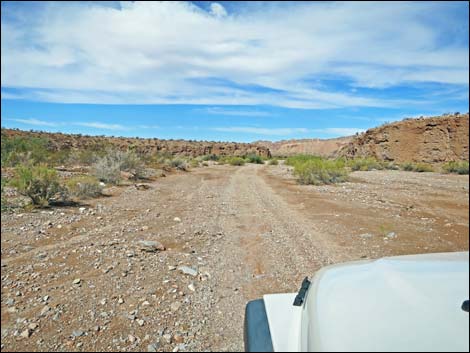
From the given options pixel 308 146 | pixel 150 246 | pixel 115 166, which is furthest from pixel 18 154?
pixel 308 146

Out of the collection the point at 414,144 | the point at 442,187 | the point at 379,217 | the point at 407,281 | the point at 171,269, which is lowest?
the point at 171,269

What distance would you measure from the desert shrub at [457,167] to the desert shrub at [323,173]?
8.91 m

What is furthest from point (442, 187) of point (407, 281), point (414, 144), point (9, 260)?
point (9, 260)

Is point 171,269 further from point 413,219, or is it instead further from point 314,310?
point 314,310

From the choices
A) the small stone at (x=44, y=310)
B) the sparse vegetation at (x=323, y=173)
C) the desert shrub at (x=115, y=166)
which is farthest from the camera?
the sparse vegetation at (x=323, y=173)

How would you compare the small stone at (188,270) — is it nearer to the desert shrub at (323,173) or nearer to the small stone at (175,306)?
the small stone at (175,306)

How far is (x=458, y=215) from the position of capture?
6.59 feet

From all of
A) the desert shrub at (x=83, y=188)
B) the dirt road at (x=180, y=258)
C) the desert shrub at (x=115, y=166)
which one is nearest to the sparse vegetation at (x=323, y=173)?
the dirt road at (x=180, y=258)

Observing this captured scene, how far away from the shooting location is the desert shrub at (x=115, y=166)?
36.5 feet

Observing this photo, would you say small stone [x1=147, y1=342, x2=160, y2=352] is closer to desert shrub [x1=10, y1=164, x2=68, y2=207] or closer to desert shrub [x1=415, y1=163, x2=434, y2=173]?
desert shrub [x1=415, y1=163, x2=434, y2=173]

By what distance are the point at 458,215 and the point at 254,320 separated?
1.28 meters

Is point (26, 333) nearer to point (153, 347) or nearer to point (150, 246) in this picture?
point (153, 347)

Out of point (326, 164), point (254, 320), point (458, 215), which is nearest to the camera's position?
point (254, 320)

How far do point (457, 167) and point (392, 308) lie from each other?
4.87 feet
